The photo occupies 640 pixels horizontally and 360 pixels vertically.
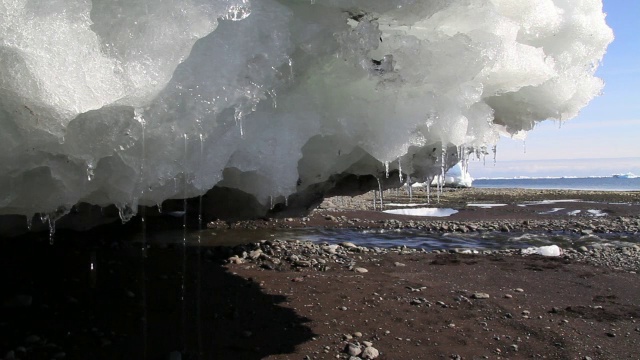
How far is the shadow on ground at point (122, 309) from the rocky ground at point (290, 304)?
2 centimetres

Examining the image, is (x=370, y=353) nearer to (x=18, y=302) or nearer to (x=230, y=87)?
(x=230, y=87)

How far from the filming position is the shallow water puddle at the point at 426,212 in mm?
29047

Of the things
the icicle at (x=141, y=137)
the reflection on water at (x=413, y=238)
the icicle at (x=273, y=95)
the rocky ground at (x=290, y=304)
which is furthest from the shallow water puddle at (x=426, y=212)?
the icicle at (x=141, y=137)

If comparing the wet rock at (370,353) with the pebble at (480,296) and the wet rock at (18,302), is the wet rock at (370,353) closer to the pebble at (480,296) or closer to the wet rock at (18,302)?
the pebble at (480,296)

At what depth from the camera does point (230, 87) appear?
371 cm

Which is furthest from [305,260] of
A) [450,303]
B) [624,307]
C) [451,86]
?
[451,86]

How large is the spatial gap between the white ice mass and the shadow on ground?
2.55 m

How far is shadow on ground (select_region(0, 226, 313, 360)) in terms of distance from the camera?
5.95 metres

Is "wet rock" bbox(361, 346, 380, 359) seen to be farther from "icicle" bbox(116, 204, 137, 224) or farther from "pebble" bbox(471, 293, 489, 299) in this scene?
"pebble" bbox(471, 293, 489, 299)

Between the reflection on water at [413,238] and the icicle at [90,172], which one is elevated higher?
the icicle at [90,172]

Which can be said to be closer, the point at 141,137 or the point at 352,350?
the point at 141,137

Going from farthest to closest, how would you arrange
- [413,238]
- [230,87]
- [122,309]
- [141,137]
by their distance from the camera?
[413,238] < [122,309] < [230,87] < [141,137]

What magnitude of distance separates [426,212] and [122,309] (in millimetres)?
25382

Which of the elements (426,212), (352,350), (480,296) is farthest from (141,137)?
(426,212)
